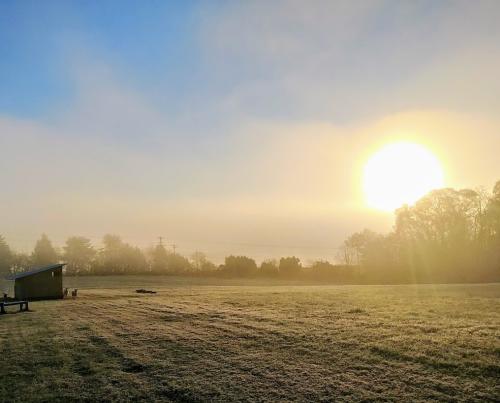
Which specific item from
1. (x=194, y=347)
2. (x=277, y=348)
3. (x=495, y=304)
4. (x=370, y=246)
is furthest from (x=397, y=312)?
(x=370, y=246)

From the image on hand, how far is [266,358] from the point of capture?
11656mm

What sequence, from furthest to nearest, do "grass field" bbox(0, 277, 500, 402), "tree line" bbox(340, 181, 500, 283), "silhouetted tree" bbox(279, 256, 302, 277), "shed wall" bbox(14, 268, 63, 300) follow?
"silhouetted tree" bbox(279, 256, 302, 277) < "tree line" bbox(340, 181, 500, 283) < "shed wall" bbox(14, 268, 63, 300) < "grass field" bbox(0, 277, 500, 402)

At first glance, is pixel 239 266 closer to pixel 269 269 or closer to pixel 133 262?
pixel 269 269

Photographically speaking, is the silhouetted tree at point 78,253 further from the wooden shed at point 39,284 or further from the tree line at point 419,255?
the wooden shed at point 39,284

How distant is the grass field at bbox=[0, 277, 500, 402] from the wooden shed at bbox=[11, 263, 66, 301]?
2279 cm

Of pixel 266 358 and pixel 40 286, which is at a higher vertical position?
pixel 40 286

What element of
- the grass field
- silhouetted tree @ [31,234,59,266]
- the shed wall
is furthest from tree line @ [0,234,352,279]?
the grass field

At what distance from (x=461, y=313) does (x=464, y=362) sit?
8.66m

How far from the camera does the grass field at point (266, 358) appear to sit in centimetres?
912

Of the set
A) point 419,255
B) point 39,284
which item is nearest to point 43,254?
point 39,284

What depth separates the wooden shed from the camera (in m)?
39.4

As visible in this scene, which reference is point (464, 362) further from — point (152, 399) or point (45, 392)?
point (45, 392)

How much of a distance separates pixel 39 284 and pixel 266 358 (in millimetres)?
35375

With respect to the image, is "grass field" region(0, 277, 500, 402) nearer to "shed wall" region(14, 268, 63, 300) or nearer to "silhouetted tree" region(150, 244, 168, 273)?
"shed wall" region(14, 268, 63, 300)
